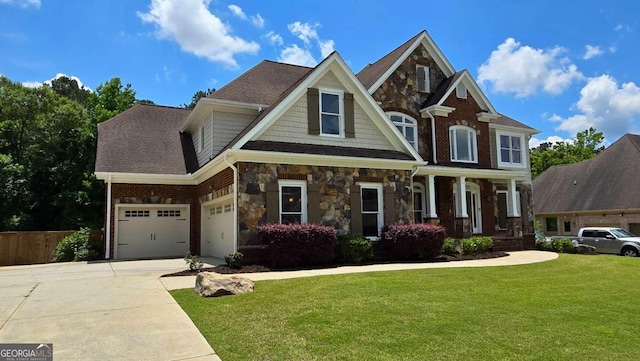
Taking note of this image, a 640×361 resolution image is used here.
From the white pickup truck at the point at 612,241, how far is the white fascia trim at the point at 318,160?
481 inches

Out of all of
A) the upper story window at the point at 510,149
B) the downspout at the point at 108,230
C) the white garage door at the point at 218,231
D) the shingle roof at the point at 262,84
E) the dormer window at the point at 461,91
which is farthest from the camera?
the upper story window at the point at 510,149

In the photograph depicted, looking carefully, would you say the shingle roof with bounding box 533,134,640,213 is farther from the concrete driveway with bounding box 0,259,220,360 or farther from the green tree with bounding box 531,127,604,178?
the concrete driveway with bounding box 0,259,220,360

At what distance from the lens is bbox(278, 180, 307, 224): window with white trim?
14117 millimetres

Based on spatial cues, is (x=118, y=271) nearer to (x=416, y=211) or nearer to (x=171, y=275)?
(x=171, y=275)

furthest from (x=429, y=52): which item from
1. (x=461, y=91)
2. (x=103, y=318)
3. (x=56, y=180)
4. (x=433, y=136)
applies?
(x=56, y=180)

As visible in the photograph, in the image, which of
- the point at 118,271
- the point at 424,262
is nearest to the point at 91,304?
the point at 118,271

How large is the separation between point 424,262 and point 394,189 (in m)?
2.85

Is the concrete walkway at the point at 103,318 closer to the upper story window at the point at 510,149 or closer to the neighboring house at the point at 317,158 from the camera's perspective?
the neighboring house at the point at 317,158

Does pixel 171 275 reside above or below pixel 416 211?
below

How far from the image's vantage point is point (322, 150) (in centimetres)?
1505

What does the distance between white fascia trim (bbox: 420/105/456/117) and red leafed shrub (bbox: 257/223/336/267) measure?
10.2m

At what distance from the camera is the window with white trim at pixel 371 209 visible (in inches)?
610

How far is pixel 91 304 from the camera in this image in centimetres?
762

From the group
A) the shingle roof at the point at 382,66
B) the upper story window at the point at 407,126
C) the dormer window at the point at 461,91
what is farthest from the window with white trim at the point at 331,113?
the dormer window at the point at 461,91
